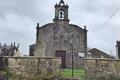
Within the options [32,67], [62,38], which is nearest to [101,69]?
[32,67]

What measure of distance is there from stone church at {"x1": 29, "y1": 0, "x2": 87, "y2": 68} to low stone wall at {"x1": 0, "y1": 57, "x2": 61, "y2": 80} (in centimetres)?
1963

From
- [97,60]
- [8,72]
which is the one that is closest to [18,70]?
[8,72]

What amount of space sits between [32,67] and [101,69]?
3.94 m

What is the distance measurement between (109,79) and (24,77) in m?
4.79

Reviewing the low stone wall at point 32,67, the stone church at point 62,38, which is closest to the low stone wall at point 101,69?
the low stone wall at point 32,67

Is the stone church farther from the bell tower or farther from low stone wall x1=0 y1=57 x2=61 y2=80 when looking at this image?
low stone wall x1=0 y1=57 x2=61 y2=80

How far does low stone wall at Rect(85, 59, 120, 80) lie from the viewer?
14.5 m

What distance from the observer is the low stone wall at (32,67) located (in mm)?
14672

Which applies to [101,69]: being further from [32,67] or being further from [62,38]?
[62,38]

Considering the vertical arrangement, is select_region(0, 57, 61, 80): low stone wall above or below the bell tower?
below

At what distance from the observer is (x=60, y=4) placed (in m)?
35.5

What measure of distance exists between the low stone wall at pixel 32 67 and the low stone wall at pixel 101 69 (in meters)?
1.71

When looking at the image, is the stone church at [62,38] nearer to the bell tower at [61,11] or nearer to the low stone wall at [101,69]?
the bell tower at [61,11]

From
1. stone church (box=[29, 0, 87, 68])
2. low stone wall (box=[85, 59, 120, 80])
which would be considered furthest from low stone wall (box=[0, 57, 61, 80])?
stone church (box=[29, 0, 87, 68])
